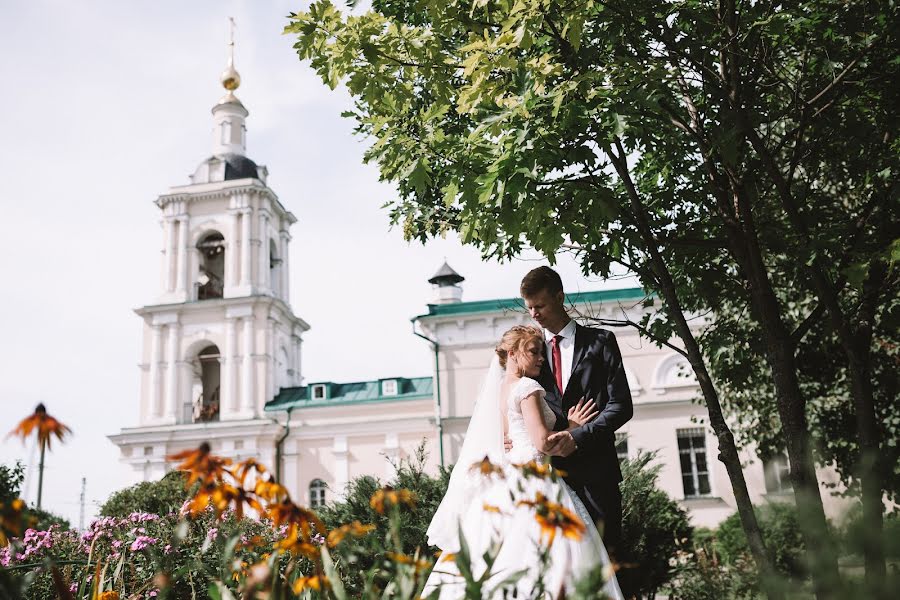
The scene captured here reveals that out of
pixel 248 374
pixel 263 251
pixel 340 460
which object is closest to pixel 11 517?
pixel 340 460

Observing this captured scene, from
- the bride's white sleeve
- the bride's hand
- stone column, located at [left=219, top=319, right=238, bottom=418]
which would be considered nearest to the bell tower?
stone column, located at [left=219, top=319, right=238, bottom=418]

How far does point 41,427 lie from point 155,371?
1304 inches

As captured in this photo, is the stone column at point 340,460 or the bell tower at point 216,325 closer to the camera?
the stone column at point 340,460

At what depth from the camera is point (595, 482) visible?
3.73 meters

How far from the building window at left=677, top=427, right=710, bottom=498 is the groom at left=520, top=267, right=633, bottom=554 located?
21.8 metres

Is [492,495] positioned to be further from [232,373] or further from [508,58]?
[232,373]

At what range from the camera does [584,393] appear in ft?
12.9

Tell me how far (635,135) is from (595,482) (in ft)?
7.29

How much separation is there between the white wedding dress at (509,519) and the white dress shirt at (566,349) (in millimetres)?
236

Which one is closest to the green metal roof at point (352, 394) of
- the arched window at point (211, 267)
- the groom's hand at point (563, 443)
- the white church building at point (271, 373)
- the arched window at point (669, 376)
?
the white church building at point (271, 373)

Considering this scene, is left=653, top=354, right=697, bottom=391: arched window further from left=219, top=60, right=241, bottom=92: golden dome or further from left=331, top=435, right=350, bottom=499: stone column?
left=219, top=60, right=241, bottom=92: golden dome

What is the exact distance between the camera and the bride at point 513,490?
3359 mm

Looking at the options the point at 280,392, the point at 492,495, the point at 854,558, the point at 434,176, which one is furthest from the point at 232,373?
the point at 854,558

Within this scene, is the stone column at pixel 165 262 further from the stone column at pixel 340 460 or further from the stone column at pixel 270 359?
the stone column at pixel 340 460
